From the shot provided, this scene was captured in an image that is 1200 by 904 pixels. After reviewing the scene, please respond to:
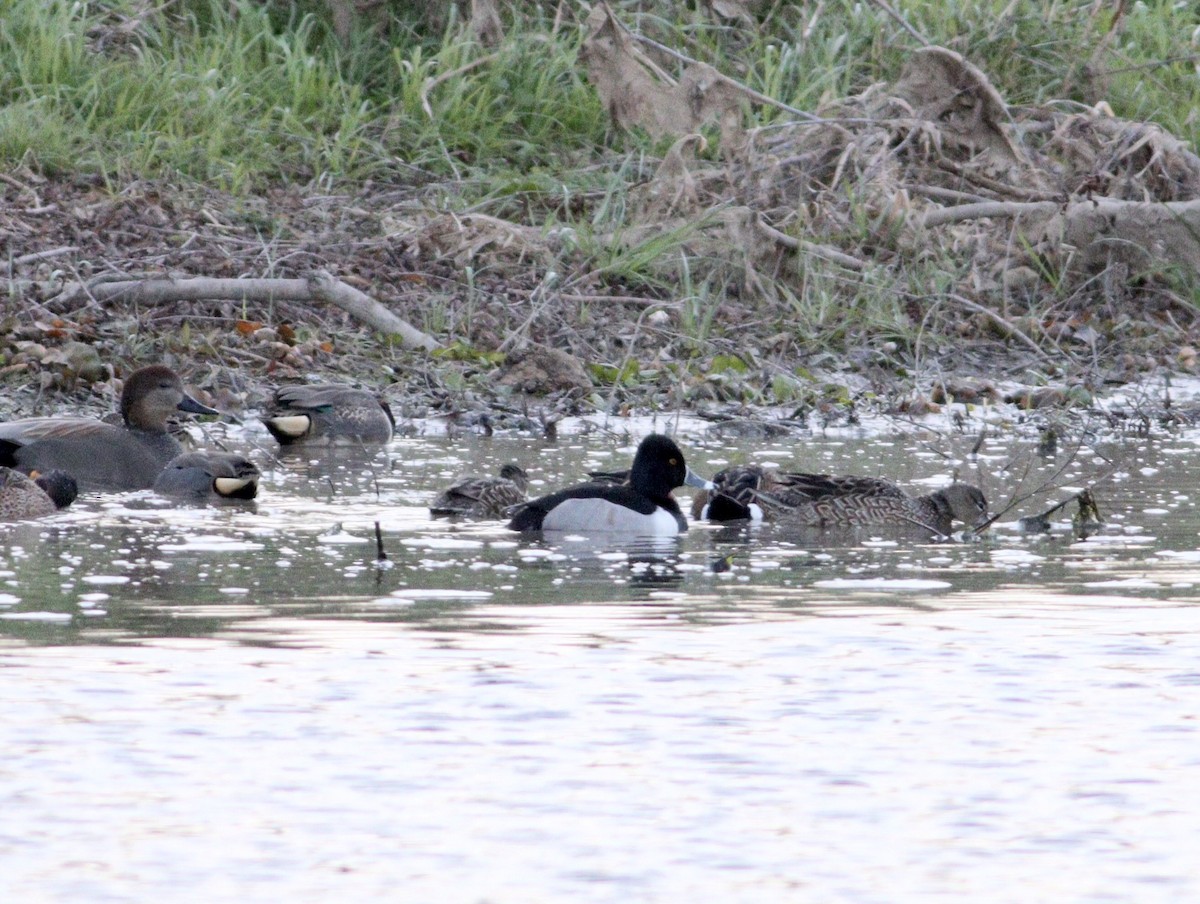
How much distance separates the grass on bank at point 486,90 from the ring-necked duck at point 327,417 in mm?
3058

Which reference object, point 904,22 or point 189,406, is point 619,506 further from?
point 904,22

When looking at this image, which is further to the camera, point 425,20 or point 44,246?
point 425,20

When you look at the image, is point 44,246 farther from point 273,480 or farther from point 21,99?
point 273,480

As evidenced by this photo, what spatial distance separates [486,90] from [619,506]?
877cm

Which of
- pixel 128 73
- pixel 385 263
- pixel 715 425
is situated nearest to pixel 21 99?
pixel 128 73

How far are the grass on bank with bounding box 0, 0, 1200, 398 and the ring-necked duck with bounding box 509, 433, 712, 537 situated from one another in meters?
5.74

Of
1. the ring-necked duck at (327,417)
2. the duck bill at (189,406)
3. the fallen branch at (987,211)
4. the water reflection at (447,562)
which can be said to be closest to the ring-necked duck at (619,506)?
the water reflection at (447,562)

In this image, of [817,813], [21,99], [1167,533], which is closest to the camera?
[817,813]

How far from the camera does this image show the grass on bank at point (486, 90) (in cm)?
1548

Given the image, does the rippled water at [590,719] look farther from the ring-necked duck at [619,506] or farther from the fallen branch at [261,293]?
the fallen branch at [261,293]

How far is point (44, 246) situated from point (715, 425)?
184 inches

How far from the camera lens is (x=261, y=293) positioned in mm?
13570

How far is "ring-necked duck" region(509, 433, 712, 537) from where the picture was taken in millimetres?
8656

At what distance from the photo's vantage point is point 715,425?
12695 millimetres
